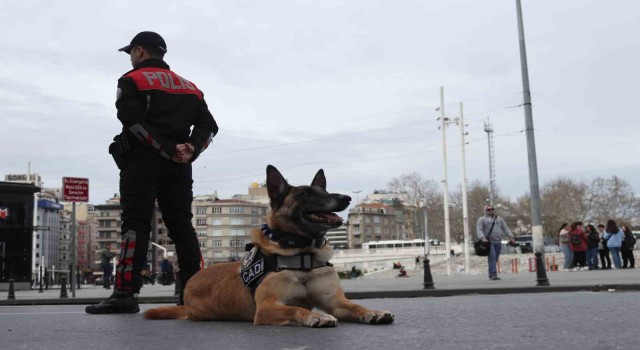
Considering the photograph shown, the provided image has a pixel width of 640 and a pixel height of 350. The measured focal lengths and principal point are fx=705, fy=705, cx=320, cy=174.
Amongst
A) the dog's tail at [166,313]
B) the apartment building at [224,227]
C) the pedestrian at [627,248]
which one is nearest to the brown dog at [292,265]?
the dog's tail at [166,313]

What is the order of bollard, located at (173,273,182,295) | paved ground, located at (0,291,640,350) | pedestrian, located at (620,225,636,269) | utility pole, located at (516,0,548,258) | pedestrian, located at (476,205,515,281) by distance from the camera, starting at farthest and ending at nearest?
pedestrian, located at (620,225,636,269) < utility pole, located at (516,0,548,258) < pedestrian, located at (476,205,515,281) < bollard, located at (173,273,182,295) < paved ground, located at (0,291,640,350)

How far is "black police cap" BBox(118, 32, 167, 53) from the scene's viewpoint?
5844 mm

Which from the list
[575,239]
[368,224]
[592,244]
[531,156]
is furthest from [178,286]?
[368,224]

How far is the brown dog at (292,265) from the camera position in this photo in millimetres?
4039

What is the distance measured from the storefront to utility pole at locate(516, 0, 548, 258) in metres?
19.8

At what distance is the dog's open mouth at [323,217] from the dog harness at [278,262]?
0.14 metres

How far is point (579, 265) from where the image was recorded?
1021 inches

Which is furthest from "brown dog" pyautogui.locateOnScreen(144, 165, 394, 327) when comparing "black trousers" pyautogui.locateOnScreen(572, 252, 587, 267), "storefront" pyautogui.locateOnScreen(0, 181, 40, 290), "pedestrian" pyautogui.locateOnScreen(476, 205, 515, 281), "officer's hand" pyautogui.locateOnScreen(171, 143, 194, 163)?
"storefront" pyautogui.locateOnScreen(0, 181, 40, 290)

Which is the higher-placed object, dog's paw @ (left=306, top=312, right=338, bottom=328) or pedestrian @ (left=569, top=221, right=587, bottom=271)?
pedestrian @ (left=569, top=221, right=587, bottom=271)

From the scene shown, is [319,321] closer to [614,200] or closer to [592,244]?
[592,244]

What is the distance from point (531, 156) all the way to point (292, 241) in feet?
65.5

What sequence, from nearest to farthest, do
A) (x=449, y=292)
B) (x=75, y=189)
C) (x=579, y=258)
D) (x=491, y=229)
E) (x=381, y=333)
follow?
(x=381, y=333) → (x=449, y=292) → (x=75, y=189) → (x=491, y=229) → (x=579, y=258)

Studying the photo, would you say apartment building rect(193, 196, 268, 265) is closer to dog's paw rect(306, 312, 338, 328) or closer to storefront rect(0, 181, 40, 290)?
storefront rect(0, 181, 40, 290)

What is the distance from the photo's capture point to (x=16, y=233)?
29.1 meters
